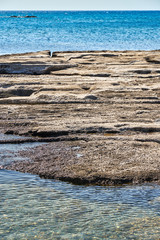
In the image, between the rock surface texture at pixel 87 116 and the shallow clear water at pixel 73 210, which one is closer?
the shallow clear water at pixel 73 210

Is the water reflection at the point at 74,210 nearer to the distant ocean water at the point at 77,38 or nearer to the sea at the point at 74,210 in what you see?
the sea at the point at 74,210

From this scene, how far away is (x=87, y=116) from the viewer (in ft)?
37.2

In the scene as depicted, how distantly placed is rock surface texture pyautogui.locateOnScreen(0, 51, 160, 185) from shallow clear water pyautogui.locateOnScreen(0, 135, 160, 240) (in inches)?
15.3

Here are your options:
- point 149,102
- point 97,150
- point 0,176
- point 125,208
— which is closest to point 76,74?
point 149,102

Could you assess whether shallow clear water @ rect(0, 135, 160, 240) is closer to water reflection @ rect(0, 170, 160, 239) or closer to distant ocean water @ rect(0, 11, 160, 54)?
water reflection @ rect(0, 170, 160, 239)

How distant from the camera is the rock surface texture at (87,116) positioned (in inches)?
314

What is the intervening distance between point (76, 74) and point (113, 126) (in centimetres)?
658

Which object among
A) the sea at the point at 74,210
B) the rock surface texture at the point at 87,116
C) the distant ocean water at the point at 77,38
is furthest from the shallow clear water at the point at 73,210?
the distant ocean water at the point at 77,38

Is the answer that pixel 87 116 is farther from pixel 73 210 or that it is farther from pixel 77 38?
pixel 77 38

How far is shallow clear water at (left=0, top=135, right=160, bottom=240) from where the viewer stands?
5902 mm

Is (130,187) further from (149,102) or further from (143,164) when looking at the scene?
(149,102)

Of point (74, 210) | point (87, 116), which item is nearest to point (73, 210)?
point (74, 210)

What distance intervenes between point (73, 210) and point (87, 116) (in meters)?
5.03

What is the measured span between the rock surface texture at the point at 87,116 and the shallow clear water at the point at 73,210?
39 cm
